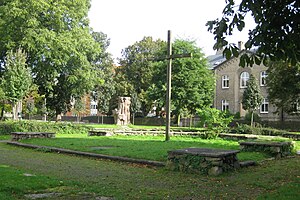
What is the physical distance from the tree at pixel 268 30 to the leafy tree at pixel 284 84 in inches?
1087

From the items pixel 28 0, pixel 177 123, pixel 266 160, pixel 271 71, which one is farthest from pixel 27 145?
pixel 177 123

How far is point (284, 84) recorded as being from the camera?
110 feet

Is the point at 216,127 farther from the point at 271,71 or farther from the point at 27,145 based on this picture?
the point at 271,71

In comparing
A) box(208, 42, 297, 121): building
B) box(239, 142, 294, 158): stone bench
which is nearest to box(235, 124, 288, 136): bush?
box(239, 142, 294, 158): stone bench

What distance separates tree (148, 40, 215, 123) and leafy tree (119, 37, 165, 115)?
1462cm

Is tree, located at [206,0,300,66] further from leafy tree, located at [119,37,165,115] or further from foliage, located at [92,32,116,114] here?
foliage, located at [92,32,116,114]

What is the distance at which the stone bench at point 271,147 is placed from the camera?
13156 millimetres

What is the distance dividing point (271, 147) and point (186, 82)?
31295mm

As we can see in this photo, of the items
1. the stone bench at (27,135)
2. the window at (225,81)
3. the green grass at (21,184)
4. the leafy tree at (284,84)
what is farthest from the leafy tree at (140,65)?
the green grass at (21,184)

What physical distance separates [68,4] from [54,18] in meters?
2.24

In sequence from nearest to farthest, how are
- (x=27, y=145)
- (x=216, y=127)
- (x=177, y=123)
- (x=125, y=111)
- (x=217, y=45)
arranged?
(x=217, y=45), (x=27, y=145), (x=216, y=127), (x=125, y=111), (x=177, y=123)

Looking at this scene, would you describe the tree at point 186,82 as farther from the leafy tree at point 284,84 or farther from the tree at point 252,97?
the leafy tree at point 284,84

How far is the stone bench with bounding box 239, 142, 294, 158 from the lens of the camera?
13.2m

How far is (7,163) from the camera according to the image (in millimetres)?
10531
